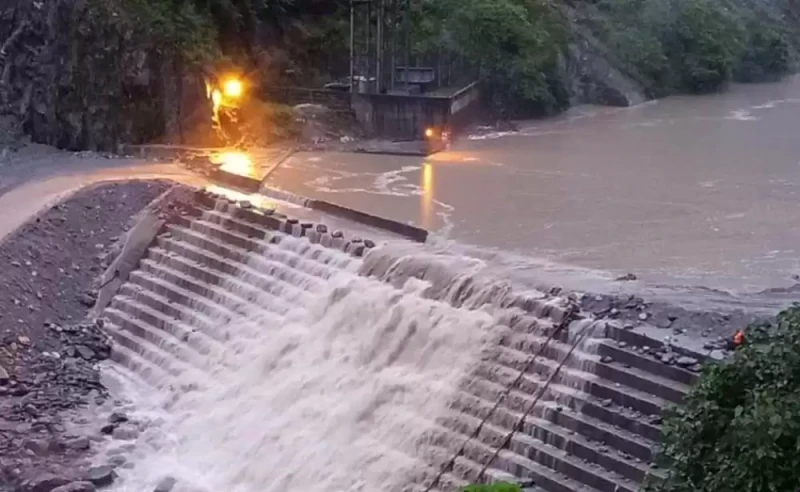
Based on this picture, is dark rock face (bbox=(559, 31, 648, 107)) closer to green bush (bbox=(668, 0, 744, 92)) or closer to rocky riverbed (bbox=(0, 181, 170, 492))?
green bush (bbox=(668, 0, 744, 92))

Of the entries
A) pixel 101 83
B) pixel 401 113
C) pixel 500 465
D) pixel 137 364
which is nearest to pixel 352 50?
pixel 401 113

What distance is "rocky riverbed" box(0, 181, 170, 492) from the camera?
12.0 metres

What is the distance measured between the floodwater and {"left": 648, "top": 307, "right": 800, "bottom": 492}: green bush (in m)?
5.52

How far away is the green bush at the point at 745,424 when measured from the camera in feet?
20.9

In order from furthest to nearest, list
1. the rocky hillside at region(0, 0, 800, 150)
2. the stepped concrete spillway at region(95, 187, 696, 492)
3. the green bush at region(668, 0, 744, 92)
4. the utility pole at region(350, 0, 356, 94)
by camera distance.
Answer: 1. the green bush at region(668, 0, 744, 92)
2. the utility pole at region(350, 0, 356, 94)
3. the rocky hillside at region(0, 0, 800, 150)
4. the stepped concrete spillway at region(95, 187, 696, 492)

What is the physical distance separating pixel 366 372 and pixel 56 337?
201 inches

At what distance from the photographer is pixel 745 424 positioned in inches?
256

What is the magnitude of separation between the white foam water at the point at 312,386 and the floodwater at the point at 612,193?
2284 millimetres

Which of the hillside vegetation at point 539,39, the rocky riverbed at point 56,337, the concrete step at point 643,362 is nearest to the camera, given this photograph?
the concrete step at point 643,362

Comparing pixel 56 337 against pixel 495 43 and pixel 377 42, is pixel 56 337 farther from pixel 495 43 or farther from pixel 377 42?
pixel 495 43

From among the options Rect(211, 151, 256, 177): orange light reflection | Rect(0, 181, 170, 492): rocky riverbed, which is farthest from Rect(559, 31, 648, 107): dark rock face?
Rect(0, 181, 170, 492): rocky riverbed

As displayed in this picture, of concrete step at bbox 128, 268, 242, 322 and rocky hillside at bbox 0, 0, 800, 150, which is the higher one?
rocky hillside at bbox 0, 0, 800, 150

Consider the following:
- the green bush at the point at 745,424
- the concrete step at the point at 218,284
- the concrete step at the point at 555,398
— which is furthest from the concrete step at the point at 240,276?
the green bush at the point at 745,424

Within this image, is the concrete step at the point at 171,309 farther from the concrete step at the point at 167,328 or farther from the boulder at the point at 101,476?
the boulder at the point at 101,476
